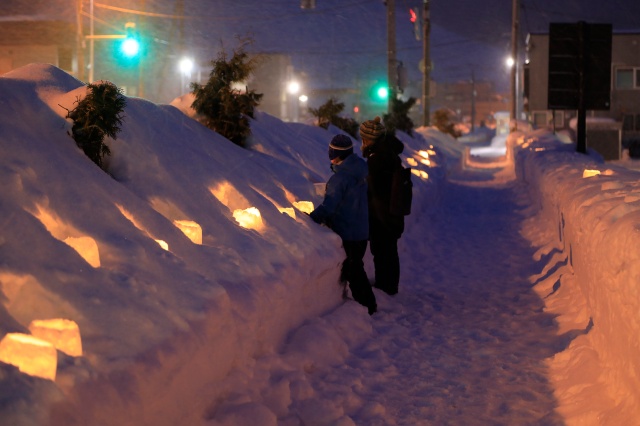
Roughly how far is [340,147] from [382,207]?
1332mm

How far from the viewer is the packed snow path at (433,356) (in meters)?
5.19

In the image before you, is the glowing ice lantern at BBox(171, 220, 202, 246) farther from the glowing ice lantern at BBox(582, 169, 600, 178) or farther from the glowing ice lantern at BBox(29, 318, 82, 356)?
the glowing ice lantern at BBox(582, 169, 600, 178)

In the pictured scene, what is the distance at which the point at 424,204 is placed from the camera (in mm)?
14766

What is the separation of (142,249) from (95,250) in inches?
13.7

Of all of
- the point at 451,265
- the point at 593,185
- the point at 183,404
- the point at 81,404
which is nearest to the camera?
the point at 81,404

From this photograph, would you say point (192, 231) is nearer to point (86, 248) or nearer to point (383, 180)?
point (86, 248)

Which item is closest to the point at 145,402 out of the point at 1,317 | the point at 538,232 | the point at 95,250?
the point at 1,317

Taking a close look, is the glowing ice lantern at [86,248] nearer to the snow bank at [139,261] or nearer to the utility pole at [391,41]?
the snow bank at [139,261]

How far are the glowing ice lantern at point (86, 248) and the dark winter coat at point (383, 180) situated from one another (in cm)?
458

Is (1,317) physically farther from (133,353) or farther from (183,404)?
(183,404)

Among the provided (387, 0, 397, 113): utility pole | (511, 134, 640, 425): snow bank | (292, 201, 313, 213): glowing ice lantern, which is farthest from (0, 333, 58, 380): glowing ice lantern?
(387, 0, 397, 113): utility pole

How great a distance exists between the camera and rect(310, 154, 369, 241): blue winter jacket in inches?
294

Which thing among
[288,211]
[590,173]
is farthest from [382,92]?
[288,211]

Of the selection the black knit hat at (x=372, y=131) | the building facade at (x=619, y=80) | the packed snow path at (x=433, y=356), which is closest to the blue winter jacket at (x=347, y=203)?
the packed snow path at (x=433, y=356)
